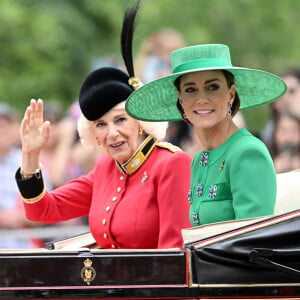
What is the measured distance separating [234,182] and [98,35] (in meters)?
13.4

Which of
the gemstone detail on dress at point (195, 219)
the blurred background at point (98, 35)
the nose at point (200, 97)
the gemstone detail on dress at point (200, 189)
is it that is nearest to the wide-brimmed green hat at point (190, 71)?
the nose at point (200, 97)

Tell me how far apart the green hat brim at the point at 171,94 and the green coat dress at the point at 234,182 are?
1.05 ft

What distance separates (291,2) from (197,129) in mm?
8449

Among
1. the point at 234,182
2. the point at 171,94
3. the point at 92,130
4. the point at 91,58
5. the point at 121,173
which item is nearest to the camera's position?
the point at 234,182

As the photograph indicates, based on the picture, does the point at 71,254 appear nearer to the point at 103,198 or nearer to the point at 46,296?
the point at 46,296

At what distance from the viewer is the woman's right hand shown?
589 centimetres

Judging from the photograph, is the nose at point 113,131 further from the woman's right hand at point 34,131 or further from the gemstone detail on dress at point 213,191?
the gemstone detail on dress at point 213,191

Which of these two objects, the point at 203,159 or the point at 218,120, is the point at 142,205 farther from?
the point at 218,120

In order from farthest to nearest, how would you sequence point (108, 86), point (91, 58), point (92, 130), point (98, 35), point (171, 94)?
point (98, 35) → point (91, 58) → point (92, 130) → point (108, 86) → point (171, 94)

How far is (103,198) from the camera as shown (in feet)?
20.5

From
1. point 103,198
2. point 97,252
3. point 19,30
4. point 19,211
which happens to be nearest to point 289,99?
point 19,211

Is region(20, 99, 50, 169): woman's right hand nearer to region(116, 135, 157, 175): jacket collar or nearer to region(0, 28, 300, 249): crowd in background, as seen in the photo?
region(116, 135, 157, 175): jacket collar

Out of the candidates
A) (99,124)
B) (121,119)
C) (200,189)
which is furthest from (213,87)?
(99,124)

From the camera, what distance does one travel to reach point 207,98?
5547mm
